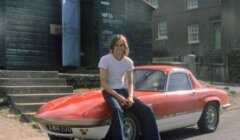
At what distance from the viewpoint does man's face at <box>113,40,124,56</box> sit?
7.07 m

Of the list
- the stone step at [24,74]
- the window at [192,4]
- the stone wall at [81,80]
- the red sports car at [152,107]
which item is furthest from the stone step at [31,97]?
the window at [192,4]

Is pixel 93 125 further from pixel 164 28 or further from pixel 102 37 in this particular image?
pixel 164 28

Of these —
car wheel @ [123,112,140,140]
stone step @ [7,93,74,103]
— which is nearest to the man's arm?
car wheel @ [123,112,140,140]

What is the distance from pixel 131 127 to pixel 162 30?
29.3m

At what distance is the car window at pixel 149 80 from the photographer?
874 centimetres

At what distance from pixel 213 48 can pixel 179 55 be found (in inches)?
103

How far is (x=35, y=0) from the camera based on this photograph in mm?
15477

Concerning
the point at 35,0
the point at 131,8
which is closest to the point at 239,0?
the point at 131,8

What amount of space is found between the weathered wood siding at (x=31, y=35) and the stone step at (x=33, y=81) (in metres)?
2.86

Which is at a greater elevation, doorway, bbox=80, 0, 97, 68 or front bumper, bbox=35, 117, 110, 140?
doorway, bbox=80, 0, 97, 68

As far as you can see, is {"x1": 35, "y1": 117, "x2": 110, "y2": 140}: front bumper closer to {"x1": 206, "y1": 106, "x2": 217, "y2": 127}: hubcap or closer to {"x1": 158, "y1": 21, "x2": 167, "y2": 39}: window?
{"x1": 206, "y1": 106, "x2": 217, "y2": 127}: hubcap

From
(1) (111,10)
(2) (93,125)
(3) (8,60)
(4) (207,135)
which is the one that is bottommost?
(4) (207,135)

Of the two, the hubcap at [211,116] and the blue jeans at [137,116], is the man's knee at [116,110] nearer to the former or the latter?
the blue jeans at [137,116]

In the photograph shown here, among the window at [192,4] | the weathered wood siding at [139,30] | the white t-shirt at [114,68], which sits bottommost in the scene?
the white t-shirt at [114,68]
